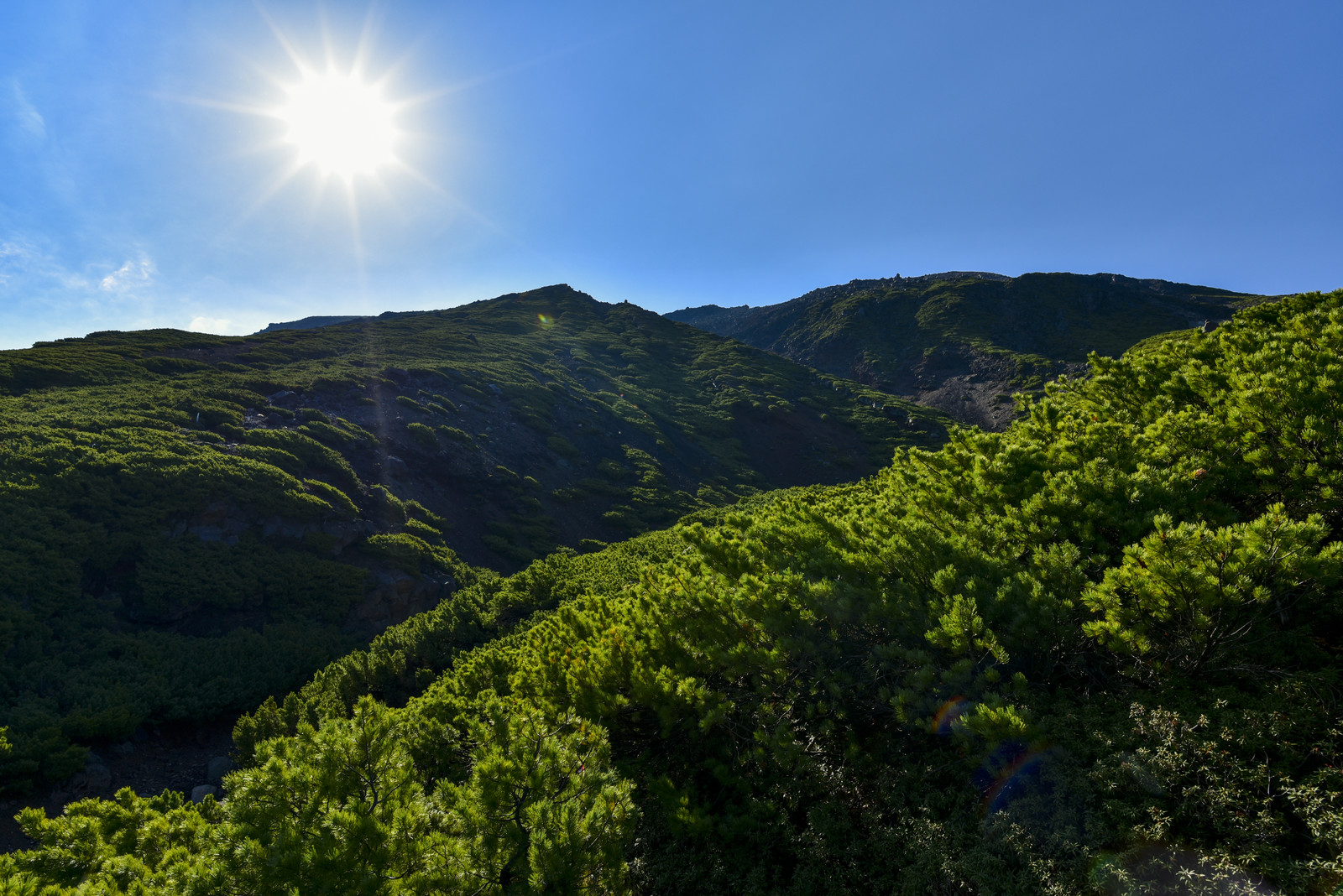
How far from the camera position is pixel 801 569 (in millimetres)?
6535

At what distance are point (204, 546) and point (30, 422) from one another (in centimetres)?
1167

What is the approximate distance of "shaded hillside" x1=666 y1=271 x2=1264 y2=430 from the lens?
62375mm

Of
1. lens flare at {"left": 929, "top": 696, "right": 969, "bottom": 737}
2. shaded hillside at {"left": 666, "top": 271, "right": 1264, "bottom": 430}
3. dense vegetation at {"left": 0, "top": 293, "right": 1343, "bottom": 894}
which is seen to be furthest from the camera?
shaded hillside at {"left": 666, "top": 271, "right": 1264, "bottom": 430}

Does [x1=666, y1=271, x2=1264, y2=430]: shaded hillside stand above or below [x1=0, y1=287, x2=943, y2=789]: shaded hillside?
above

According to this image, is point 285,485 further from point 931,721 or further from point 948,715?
point 948,715

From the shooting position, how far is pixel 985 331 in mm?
76250

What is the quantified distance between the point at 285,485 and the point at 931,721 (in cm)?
2417

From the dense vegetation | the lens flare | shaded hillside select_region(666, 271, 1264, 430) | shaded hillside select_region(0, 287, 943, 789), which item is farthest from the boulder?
shaded hillside select_region(666, 271, 1264, 430)

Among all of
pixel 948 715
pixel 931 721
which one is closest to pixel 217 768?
pixel 931 721

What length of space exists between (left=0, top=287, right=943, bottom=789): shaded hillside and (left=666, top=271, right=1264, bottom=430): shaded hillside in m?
14.5

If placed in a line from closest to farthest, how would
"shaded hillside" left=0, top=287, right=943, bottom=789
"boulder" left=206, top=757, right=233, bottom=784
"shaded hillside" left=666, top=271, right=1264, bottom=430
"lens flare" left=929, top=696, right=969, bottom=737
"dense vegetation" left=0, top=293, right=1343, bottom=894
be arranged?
"dense vegetation" left=0, top=293, right=1343, bottom=894
"lens flare" left=929, top=696, right=969, bottom=737
"boulder" left=206, top=757, right=233, bottom=784
"shaded hillside" left=0, top=287, right=943, bottom=789
"shaded hillside" left=666, top=271, right=1264, bottom=430

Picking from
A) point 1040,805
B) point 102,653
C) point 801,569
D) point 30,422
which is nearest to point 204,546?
point 102,653

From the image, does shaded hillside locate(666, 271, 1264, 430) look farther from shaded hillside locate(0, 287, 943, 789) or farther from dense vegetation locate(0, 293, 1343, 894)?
dense vegetation locate(0, 293, 1343, 894)

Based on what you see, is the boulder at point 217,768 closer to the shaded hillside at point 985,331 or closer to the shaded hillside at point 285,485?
the shaded hillside at point 285,485
